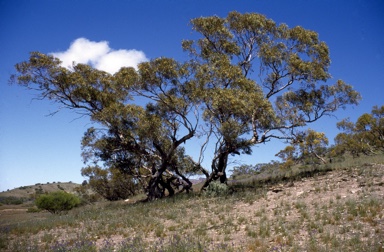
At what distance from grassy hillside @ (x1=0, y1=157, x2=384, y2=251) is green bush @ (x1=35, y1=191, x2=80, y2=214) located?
1950cm

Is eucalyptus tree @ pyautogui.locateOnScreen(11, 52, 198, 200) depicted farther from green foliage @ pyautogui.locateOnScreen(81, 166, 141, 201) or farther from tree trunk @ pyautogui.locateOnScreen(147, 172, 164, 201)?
green foliage @ pyautogui.locateOnScreen(81, 166, 141, 201)

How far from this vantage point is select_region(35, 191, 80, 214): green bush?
3325 cm

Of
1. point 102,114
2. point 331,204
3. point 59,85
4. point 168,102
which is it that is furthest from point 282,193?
point 59,85

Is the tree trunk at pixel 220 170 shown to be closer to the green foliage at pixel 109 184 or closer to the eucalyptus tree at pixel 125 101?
the eucalyptus tree at pixel 125 101

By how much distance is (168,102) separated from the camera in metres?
21.6

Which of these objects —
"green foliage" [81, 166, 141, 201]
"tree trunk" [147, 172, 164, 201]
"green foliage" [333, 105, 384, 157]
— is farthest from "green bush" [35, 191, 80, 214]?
"green foliage" [333, 105, 384, 157]

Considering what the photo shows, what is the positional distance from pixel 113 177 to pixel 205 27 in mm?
27069

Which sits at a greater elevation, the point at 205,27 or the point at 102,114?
the point at 205,27

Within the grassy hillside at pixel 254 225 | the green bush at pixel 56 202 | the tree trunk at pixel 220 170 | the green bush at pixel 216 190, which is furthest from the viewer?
the green bush at pixel 56 202

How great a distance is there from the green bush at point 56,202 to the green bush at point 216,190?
19736mm

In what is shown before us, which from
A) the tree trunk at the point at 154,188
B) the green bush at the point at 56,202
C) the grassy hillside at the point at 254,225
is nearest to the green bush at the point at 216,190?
the grassy hillside at the point at 254,225

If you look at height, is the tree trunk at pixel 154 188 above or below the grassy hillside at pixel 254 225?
above

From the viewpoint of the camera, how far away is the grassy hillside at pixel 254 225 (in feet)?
29.0

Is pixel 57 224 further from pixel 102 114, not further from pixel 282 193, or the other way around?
pixel 282 193
